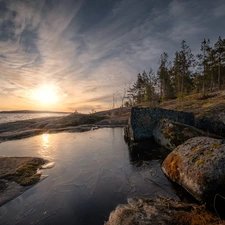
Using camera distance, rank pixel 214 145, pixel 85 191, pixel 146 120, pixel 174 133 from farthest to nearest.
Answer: pixel 146 120, pixel 174 133, pixel 85 191, pixel 214 145

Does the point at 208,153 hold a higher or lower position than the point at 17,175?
higher

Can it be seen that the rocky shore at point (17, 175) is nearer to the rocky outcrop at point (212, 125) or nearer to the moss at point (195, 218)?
the moss at point (195, 218)

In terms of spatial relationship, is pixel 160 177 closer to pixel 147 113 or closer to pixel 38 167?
pixel 38 167

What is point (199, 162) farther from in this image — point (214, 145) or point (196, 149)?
point (214, 145)

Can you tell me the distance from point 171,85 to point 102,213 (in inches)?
2429

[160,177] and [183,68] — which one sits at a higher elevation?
[183,68]

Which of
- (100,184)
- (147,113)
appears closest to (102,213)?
(100,184)

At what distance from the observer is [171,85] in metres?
59.4

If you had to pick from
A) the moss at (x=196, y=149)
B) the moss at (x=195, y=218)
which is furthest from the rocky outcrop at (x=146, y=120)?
the moss at (x=195, y=218)

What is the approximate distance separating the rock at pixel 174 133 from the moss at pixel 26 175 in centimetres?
809

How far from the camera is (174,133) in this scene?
32.8 feet

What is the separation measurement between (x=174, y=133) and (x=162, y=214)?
699 centimetres

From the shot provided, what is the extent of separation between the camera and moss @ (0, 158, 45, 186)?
636 centimetres

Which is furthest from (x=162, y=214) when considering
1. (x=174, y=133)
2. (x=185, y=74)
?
(x=185, y=74)
